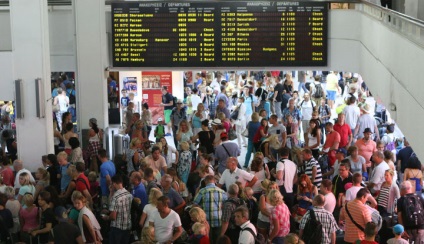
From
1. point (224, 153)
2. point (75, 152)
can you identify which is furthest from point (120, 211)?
point (224, 153)

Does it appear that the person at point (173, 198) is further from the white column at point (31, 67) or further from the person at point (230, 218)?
the white column at point (31, 67)

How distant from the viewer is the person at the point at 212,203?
1034 cm

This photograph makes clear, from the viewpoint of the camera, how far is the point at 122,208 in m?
10.4

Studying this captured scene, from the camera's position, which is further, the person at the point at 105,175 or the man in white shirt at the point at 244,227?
the person at the point at 105,175

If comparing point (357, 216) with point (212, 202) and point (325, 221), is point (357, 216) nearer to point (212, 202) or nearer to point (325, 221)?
point (325, 221)

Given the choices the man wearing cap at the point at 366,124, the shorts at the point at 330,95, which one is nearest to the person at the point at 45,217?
the man wearing cap at the point at 366,124

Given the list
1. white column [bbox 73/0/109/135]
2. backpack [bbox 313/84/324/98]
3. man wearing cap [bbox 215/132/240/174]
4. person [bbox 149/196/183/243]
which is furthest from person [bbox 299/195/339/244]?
backpack [bbox 313/84/324/98]

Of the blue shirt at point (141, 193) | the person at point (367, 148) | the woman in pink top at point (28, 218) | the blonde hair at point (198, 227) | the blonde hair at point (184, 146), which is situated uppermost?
the blonde hair at point (184, 146)

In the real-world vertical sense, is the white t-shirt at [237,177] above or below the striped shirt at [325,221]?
above

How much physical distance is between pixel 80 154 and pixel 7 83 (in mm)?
1756

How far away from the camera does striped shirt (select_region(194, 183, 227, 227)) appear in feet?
33.9

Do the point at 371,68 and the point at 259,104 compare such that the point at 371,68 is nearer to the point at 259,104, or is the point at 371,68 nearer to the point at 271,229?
the point at 271,229

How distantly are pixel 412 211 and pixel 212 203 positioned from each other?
8.56 ft

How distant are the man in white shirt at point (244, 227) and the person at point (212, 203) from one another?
1192 millimetres
